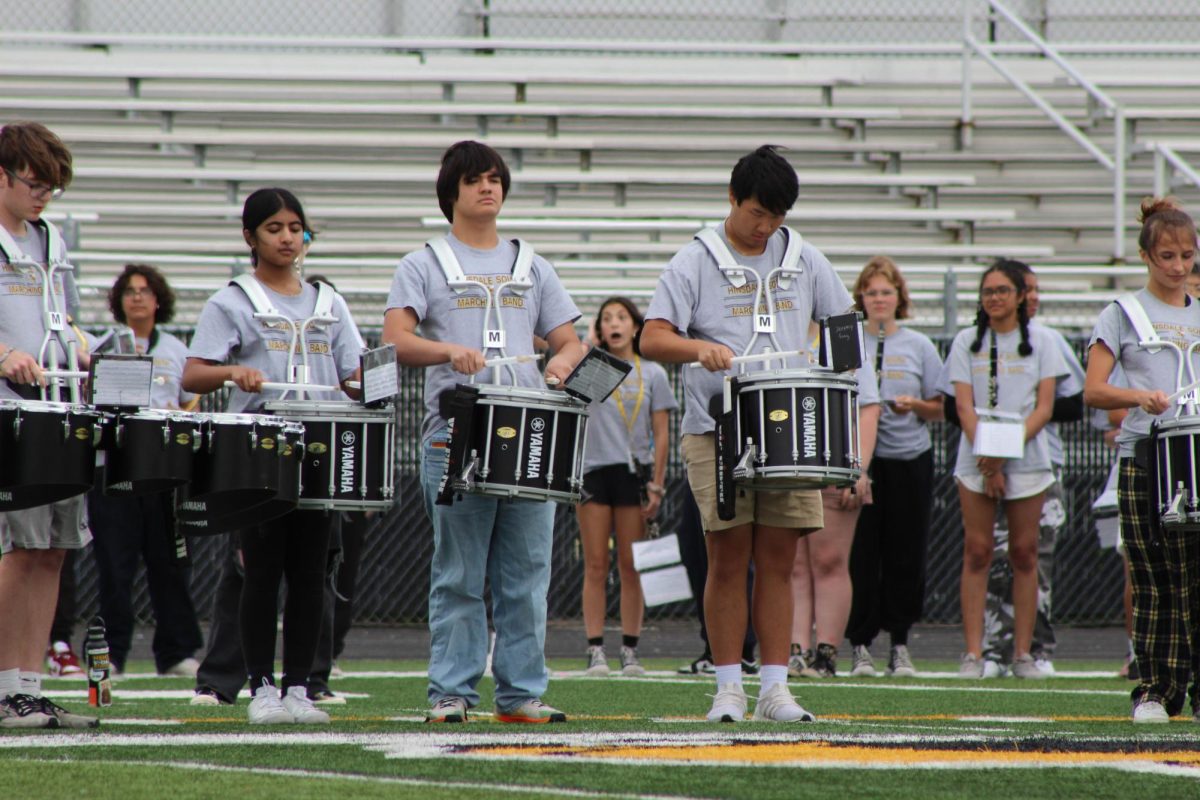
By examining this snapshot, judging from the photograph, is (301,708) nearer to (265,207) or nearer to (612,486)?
(265,207)

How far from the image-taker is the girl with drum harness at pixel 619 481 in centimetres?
979

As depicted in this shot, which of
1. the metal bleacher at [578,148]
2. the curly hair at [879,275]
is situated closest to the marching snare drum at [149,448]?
the curly hair at [879,275]

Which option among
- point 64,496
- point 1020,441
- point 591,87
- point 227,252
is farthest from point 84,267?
point 64,496

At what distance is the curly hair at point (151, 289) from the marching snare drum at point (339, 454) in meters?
3.68

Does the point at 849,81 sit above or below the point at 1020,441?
above

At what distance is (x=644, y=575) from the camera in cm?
984

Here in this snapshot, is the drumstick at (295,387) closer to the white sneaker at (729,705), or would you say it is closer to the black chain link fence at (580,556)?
the white sneaker at (729,705)

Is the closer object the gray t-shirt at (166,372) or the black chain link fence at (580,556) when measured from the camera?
the gray t-shirt at (166,372)

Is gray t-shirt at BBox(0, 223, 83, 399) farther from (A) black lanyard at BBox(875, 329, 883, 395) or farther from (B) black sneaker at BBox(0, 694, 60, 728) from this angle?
(A) black lanyard at BBox(875, 329, 883, 395)

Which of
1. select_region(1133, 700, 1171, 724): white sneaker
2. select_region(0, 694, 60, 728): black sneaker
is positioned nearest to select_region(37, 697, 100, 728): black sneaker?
select_region(0, 694, 60, 728): black sneaker

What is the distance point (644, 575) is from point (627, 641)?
0.41 metres

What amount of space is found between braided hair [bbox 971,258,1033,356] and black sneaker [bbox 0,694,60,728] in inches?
223

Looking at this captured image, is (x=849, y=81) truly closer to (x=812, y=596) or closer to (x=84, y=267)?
(x=84, y=267)

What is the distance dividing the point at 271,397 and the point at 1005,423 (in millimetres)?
4601
